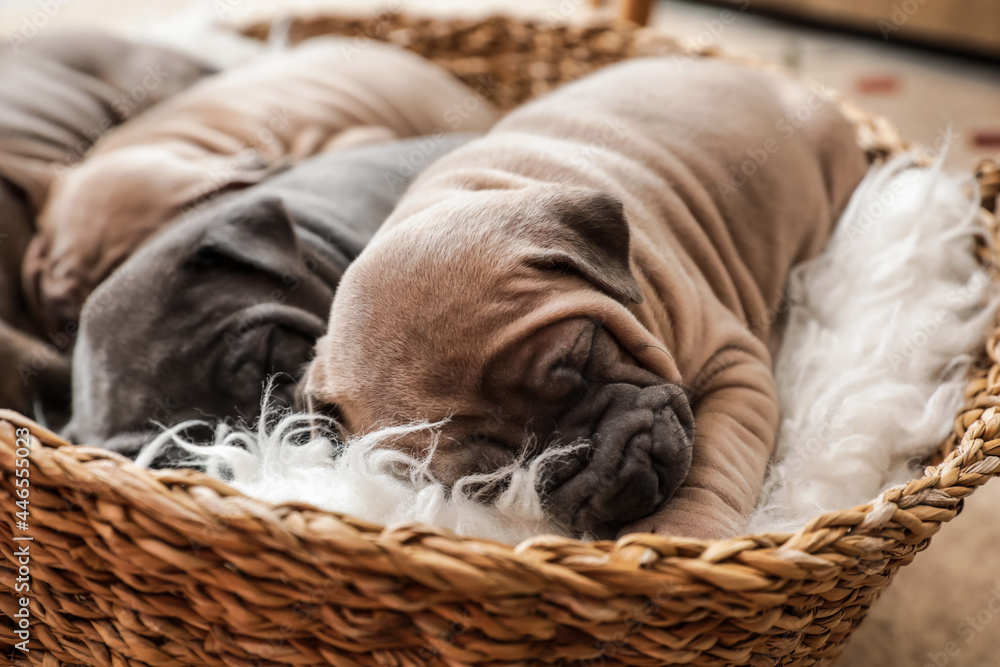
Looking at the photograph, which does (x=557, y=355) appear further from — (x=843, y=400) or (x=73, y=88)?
(x=73, y=88)

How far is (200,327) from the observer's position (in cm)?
195

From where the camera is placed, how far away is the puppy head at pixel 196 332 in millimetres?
1895

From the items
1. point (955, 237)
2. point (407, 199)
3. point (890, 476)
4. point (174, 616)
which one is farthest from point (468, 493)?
point (955, 237)

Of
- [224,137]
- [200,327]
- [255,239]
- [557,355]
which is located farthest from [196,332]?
[224,137]

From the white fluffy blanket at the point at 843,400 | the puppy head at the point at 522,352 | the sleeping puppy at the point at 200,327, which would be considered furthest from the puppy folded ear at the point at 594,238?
the sleeping puppy at the point at 200,327

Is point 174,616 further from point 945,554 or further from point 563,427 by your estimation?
point 945,554

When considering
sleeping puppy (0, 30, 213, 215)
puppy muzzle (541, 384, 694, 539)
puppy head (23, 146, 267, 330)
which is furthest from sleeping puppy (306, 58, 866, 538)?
sleeping puppy (0, 30, 213, 215)

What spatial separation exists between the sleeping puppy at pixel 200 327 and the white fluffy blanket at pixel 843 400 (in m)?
0.12

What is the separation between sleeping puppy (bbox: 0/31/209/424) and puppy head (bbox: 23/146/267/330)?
12cm

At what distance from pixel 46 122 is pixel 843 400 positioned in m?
2.77

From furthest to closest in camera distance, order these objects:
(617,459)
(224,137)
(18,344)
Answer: (224,137) → (18,344) → (617,459)

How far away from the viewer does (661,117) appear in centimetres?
234

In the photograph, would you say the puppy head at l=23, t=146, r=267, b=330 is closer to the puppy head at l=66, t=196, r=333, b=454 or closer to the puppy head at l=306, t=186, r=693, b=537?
the puppy head at l=66, t=196, r=333, b=454

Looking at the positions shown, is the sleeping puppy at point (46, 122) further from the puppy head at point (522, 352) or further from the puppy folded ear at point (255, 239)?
the puppy head at point (522, 352)
